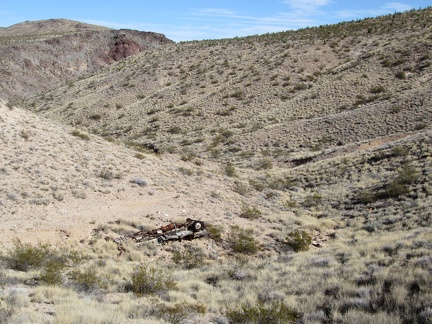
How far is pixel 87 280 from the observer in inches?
386

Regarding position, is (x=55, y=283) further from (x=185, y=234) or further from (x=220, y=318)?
(x=185, y=234)

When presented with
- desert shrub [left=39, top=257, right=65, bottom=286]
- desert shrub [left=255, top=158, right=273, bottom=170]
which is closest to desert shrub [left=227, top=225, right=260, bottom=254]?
desert shrub [left=39, top=257, right=65, bottom=286]

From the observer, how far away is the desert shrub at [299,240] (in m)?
15.5

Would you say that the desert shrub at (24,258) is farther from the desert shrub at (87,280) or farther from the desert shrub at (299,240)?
the desert shrub at (299,240)

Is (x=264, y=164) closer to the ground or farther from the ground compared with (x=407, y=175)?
farther from the ground

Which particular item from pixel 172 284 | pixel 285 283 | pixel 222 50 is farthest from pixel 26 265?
pixel 222 50

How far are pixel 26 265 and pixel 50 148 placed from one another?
10.2m

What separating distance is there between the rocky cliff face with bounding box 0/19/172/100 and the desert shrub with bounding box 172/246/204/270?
61711 mm

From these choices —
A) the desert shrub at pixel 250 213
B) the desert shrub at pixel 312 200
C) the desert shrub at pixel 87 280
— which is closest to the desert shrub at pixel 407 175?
the desert shrub at pixel 312 200

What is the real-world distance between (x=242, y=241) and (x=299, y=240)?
2.16 meters

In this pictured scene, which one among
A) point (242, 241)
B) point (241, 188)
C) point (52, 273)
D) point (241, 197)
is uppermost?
point (241, 188)

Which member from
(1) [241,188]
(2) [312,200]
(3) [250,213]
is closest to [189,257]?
(3) [250,213]

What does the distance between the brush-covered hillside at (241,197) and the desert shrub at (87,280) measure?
52 mm

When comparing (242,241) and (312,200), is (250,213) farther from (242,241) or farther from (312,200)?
(312,200)
